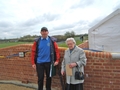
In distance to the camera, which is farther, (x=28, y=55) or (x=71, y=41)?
(x=28, y=55)

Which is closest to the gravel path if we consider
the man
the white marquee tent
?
the man

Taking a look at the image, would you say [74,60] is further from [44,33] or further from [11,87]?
[11,87]

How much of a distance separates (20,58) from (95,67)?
2.71 metres

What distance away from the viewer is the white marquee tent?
27.1 feet

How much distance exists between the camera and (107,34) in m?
8.55

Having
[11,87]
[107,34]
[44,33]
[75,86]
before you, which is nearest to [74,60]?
[75,86]

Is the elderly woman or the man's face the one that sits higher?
the man's face

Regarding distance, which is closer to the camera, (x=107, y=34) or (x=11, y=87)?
(x=11, y=87)

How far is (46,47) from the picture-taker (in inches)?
173

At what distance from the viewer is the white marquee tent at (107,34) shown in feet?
27.1

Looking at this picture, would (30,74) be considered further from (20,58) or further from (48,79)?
(48,79)

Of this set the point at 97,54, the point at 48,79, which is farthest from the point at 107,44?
the point at 48,79

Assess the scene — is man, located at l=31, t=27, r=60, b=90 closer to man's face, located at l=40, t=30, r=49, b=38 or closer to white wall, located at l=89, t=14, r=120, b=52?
man's face, located at l=40, t=30, r=49, b=38

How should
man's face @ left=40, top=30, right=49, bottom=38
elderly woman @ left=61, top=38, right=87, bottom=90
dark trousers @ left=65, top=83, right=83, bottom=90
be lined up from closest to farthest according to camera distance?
elderly woman @ left=61, top=38, right=87, bottom=90
dark trousers @ left=65, top=83, right=83, bottom=90
man's face @ left=40, top=30, right=49, bottom=38
